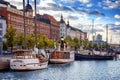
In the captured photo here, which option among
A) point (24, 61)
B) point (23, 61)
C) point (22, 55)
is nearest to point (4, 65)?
point (23, 61)

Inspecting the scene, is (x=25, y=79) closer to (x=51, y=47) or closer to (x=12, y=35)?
(x=12, y=35)

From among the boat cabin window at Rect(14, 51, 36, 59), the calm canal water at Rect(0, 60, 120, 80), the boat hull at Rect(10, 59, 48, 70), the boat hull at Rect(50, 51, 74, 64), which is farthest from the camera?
the boat hull at Rect(50, 51, 74, 64)

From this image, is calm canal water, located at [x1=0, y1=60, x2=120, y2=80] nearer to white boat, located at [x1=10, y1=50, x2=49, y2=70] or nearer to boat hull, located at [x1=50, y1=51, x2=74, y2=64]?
white boat, located at [x1=10, y1=50, x2=49, y2=70]

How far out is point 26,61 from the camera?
187 feet

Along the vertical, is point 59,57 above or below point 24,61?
below

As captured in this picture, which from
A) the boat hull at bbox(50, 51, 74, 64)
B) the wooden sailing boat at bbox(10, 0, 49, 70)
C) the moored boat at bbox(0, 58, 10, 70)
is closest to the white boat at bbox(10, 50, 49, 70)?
the wooden sailing boat at bbox(10, 0, 49, 70)

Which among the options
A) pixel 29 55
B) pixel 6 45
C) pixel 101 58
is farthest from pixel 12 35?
pixel 29 55

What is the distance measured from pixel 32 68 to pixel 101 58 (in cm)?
5671

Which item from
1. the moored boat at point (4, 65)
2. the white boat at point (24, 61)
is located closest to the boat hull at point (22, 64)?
the white boat at point (24, 61)

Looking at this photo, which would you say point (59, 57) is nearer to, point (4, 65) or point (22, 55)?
point (22, 55)

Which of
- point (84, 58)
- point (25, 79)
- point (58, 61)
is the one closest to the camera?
point (25, 79)

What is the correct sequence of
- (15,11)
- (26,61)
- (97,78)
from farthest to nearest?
(15,11) → (26,61) → (97,78)

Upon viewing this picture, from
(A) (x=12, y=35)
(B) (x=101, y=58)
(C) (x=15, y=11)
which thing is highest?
(C) (x=15, y=11)

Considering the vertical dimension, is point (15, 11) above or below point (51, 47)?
above
